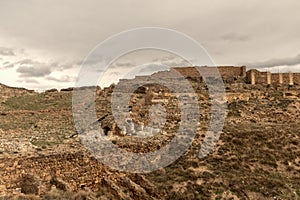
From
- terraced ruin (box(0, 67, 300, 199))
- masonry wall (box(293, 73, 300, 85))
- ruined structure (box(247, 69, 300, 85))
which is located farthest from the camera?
masonry wall (box(293, 73, 300, 85))

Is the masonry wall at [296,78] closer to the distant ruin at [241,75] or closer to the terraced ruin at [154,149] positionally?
the distant ruin at [241,75]

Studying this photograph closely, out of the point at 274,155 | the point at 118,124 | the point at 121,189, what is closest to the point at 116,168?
the point at 121,189

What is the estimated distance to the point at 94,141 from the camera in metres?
11.3

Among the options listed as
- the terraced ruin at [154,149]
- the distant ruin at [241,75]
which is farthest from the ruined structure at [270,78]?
the terraced ruin at [154,149]

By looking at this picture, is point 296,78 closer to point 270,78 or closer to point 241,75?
point 270,78

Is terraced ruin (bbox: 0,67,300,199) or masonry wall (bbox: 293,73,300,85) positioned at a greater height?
masonry wall (bbox: 293,73,300,85)

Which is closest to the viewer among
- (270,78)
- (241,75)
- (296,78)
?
(270,78)

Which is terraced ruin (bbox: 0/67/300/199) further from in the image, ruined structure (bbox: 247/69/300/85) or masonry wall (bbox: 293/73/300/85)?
masonry wall (bbox: 293/73/300/85)

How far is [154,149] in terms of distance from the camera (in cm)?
1201

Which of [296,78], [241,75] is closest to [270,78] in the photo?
[241,75]

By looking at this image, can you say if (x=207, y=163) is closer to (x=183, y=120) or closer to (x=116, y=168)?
(x=116, y=168)

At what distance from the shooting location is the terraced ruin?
8453 mm

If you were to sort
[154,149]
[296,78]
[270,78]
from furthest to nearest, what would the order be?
[296,78] → [270,78] → [154,149]

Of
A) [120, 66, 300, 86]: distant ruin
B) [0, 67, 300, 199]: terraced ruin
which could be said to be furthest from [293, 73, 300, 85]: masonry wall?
[0, 67, 300, 199]: terraced ruin
